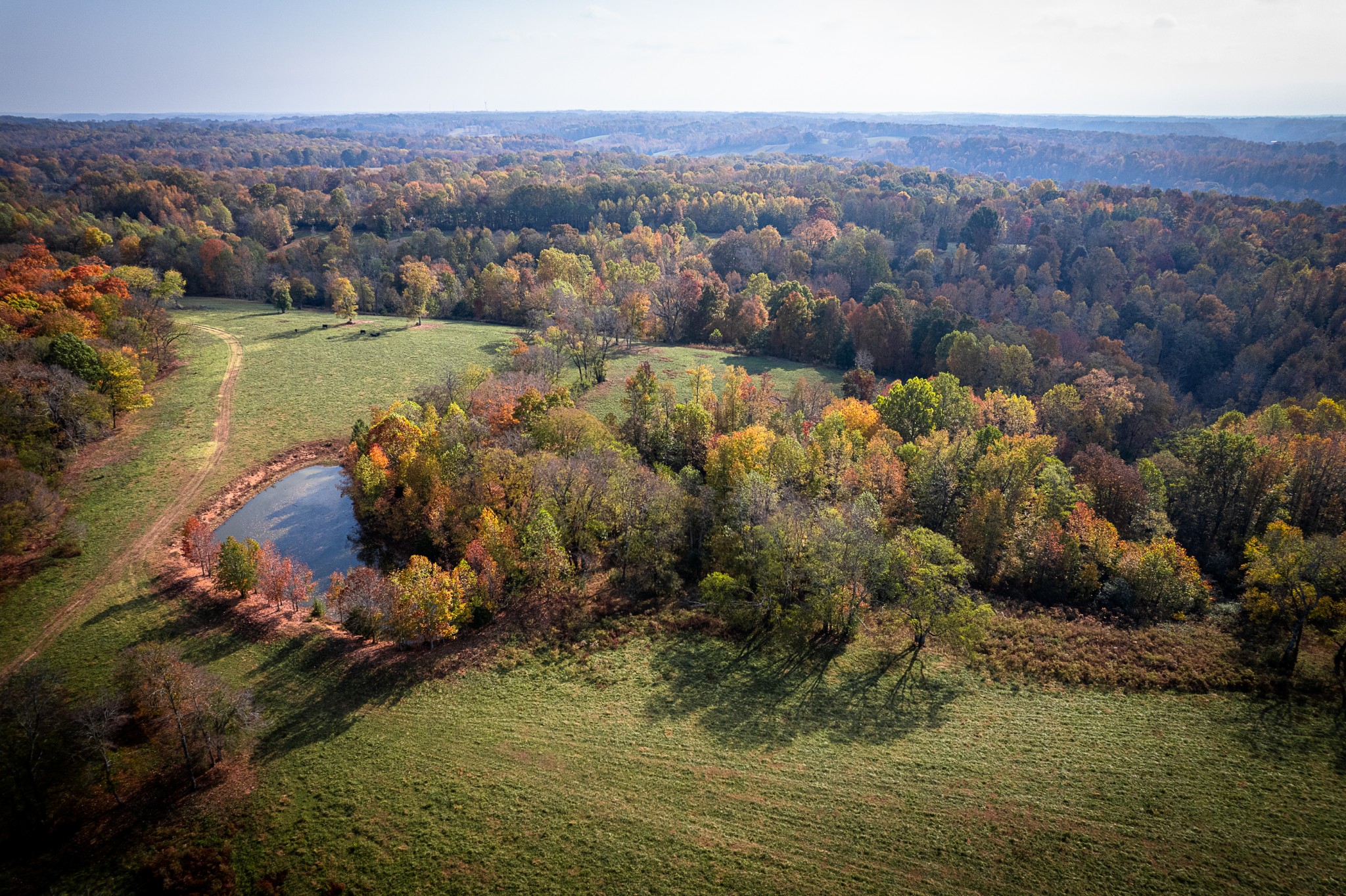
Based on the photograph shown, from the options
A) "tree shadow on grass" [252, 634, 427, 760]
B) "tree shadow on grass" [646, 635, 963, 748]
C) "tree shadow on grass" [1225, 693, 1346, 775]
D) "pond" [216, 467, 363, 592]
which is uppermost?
"pond" [216, 467, 363, 592]

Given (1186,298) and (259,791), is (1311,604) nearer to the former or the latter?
(259,791)

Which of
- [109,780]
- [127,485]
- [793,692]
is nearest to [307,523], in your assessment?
[127,485]

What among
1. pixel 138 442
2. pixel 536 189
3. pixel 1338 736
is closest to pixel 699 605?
pixel 1338 736

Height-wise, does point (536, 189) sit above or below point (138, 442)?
above

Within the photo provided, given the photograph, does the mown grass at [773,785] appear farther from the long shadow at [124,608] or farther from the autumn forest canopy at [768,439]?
the long shadow at [124,608]

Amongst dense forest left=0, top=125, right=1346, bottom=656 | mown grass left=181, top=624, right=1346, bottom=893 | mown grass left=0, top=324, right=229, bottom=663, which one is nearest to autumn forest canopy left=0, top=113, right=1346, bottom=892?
dense forest left=0, top=125, right=1346, bottom=656

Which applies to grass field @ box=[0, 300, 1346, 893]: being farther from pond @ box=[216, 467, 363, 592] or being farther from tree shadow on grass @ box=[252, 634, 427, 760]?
pond @ box=[216, 467, 363, 592]
